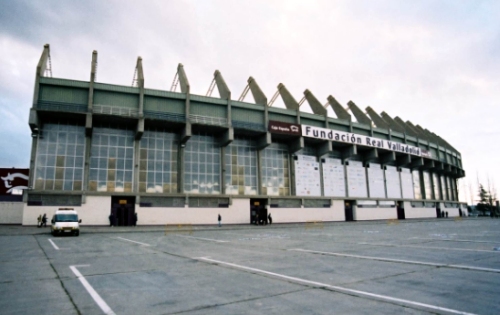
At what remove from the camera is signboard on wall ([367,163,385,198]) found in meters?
54.3

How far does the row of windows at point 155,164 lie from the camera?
3478 cm

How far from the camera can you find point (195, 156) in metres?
40.7

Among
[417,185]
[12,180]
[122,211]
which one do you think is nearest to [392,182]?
[417,185]

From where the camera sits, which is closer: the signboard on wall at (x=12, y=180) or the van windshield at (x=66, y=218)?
the van windshield at (x=66, y=218)

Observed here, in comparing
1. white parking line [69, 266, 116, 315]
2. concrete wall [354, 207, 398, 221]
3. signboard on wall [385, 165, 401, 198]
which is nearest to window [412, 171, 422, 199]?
signboard on wall [385, 165, 401, 198]

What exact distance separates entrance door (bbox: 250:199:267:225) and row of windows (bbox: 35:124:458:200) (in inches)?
51.9

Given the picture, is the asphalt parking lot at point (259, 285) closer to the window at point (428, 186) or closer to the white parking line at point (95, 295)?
the white parking line at point (95, 295)

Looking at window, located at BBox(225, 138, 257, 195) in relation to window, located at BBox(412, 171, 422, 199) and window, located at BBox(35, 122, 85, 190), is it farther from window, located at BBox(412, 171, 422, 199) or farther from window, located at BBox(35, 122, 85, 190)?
window, located at BBox(412, 171, 422, 199)

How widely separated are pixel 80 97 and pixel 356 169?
42367 mm

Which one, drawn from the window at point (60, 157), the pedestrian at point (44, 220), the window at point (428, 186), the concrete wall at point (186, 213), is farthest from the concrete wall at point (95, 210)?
the window at point (428, 186)

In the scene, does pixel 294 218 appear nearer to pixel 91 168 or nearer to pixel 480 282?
pixel 91 168

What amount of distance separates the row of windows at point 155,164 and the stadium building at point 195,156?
12 centimetres

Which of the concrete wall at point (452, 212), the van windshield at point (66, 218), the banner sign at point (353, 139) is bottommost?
the concrete wall at point (452, 212)

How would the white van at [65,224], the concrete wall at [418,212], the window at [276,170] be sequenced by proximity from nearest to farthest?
the white van at [65,224] → the window at [276,170] → the concrete wall at [418,212]
